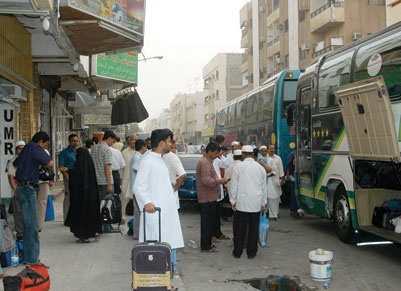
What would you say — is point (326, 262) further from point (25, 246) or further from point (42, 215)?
point (42, 215)

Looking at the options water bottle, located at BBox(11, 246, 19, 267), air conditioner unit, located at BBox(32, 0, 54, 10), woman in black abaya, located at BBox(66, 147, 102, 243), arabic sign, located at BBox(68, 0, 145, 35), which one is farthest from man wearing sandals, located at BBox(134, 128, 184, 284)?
arabic sign, located at BBox(68, 0, 145, 35)

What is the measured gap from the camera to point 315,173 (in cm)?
1010

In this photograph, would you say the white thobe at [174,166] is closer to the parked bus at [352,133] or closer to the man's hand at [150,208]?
the man's hand at [150,208]

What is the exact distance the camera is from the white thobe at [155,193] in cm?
546

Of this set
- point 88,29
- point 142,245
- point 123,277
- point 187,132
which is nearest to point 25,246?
point 123,277

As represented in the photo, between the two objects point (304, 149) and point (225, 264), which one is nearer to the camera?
point (225, 264)

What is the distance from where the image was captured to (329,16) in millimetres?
31656

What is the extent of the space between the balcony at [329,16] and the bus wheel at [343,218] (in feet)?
80.8

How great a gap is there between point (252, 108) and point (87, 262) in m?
11.3

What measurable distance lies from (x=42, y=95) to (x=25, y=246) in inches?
387

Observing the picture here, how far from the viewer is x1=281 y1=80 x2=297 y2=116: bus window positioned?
575 inches

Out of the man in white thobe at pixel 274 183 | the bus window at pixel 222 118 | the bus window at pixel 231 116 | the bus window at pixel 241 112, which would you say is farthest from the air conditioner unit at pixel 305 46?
the man in white thobe at pixel 274 183

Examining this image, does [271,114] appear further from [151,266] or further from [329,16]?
[329,16]

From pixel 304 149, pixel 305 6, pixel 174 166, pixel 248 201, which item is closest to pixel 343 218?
pixel 248 201
